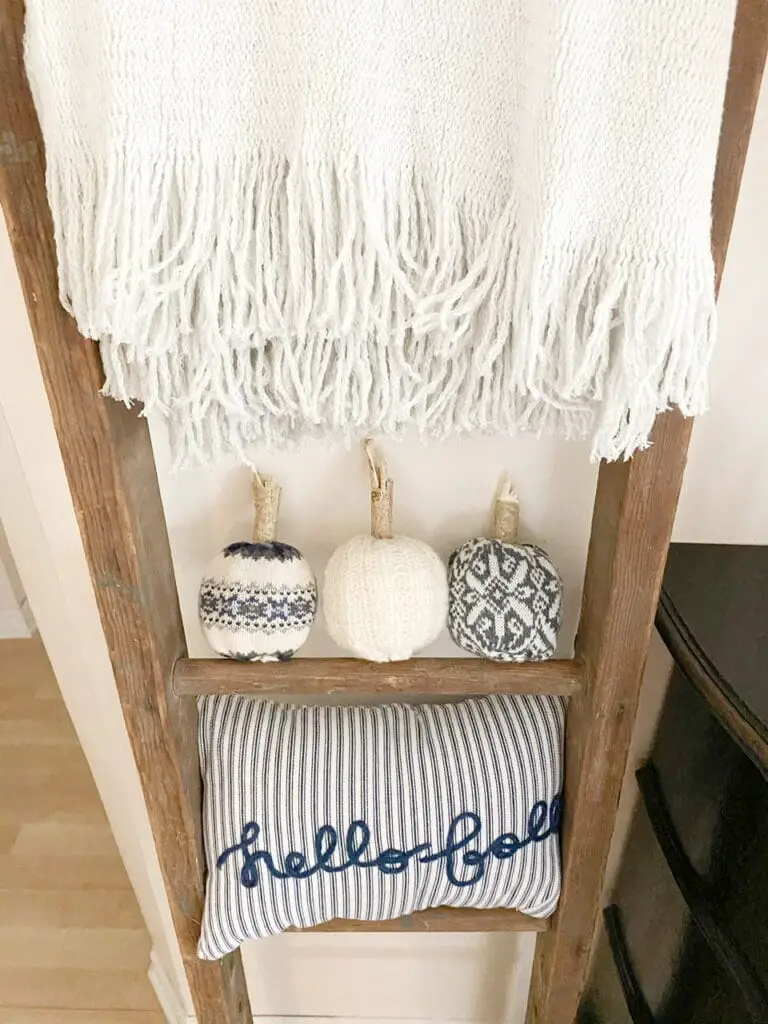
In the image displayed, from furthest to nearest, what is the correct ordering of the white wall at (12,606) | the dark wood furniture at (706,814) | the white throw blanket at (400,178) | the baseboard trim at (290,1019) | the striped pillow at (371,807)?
the white wall at (12,606), the baseboard trim at (290,1019), the striped pillow at (371,807), the dark wood furniture at (706,814), the white throw blanket at (400,178)

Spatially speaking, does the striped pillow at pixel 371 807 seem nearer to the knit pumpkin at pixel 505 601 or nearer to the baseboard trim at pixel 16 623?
the knit pumpkin at pixel 505 601

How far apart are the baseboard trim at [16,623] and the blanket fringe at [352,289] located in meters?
1.66

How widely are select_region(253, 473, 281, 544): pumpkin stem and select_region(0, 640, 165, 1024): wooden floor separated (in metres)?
0.95

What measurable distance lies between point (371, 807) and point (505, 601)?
0.79 feet

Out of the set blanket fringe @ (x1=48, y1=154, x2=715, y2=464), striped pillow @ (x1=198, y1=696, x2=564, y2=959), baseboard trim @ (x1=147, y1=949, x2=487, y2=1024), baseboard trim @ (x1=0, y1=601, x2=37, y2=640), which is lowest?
baseboard trim @ (x1=147, y1=949, x2=487, y2=1024)

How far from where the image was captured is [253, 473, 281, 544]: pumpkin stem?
654mm

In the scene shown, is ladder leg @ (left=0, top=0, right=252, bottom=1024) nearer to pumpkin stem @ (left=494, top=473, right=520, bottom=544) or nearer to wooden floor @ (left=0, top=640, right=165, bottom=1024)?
pumpkin stem @ (left=494, top=473, right=520, bottom=544)

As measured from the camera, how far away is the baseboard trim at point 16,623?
1961 mm

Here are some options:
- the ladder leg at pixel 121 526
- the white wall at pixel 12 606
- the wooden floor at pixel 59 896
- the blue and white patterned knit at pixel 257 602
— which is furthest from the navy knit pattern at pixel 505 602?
the white wall at pixel 12 606

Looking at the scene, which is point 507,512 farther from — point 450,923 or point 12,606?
point 12,606

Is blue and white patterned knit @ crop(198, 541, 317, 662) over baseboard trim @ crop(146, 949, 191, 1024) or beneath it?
over

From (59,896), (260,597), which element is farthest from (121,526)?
(59,896)

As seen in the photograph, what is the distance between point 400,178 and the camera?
44cm

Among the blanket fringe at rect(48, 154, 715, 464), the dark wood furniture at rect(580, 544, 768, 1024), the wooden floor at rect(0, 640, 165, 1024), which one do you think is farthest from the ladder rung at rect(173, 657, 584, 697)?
the wooden floor at rect(0, 640, 165, 1024)
